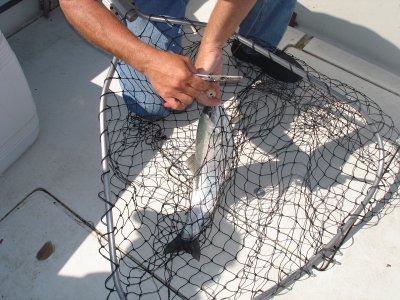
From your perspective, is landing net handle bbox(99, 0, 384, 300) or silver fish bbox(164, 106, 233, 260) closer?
landing net handle bbox(99, 0, 384, 300)

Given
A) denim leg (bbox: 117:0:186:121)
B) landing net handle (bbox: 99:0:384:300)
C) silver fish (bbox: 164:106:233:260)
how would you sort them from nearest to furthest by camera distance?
1. landing net handle (bbox: 99:0:384:300)
2. silver fish (bbox: 164:106:233:260)
3. denim leg (bbox: 117:0:186:121)

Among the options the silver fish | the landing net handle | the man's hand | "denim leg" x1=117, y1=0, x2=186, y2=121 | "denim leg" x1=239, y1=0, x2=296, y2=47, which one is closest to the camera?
the man's hand

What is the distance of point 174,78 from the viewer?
148cm

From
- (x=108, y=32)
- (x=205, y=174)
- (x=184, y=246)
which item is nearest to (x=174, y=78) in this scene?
(x=108, y=32)

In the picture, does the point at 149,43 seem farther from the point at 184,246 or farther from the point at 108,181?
the point at 184,246

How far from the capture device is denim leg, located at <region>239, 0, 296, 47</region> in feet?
7.52

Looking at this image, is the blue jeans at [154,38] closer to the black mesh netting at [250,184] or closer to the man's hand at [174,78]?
the black mesh netting at [250,184]

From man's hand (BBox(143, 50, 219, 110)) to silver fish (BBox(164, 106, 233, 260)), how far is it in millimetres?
223

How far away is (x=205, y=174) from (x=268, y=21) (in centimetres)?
101

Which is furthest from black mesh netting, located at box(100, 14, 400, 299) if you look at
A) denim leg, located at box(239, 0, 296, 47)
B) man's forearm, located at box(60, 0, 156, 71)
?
man's forearm, located at box(60, 0, 156, 71)

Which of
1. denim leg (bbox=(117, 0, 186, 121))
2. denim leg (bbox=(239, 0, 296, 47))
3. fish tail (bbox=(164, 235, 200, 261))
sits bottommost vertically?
fish tail (bbox=(164, 235, 200, 261))

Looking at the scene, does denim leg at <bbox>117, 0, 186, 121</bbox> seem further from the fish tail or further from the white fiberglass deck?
the fish tail

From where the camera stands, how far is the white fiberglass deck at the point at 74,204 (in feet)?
5.57

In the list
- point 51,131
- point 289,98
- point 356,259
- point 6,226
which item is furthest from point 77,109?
point 356,259
